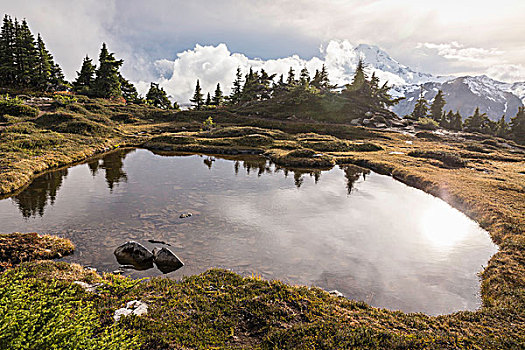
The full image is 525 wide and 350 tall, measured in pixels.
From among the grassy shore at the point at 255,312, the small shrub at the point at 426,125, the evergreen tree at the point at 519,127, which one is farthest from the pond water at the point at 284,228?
the evergreen tree at the point at 519,127

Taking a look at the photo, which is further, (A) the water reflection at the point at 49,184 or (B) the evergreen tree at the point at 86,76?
(B) the evergreen tree at the point at 86,76

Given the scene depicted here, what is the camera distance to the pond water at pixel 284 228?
15656 mm

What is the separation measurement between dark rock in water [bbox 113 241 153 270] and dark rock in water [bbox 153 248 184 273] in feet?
1.62

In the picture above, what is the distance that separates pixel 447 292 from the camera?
49.0ft

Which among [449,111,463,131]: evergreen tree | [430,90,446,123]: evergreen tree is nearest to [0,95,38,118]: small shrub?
[449,111,463,131]: evergreen tree

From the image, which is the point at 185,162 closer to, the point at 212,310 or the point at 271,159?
the point at 271,159

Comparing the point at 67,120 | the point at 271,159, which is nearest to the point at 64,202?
the point at 271,159

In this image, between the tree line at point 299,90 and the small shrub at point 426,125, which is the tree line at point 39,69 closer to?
the tree line at point 299,90

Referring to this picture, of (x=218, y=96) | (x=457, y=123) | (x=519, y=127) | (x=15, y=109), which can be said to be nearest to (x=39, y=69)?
(x=15, y=109)

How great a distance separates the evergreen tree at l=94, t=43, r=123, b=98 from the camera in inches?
3939

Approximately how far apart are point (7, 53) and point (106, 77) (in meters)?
27.7

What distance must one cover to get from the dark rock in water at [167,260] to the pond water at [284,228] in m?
0.54

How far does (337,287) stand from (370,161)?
3894 cm

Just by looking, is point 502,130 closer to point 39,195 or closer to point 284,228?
point 284,228
